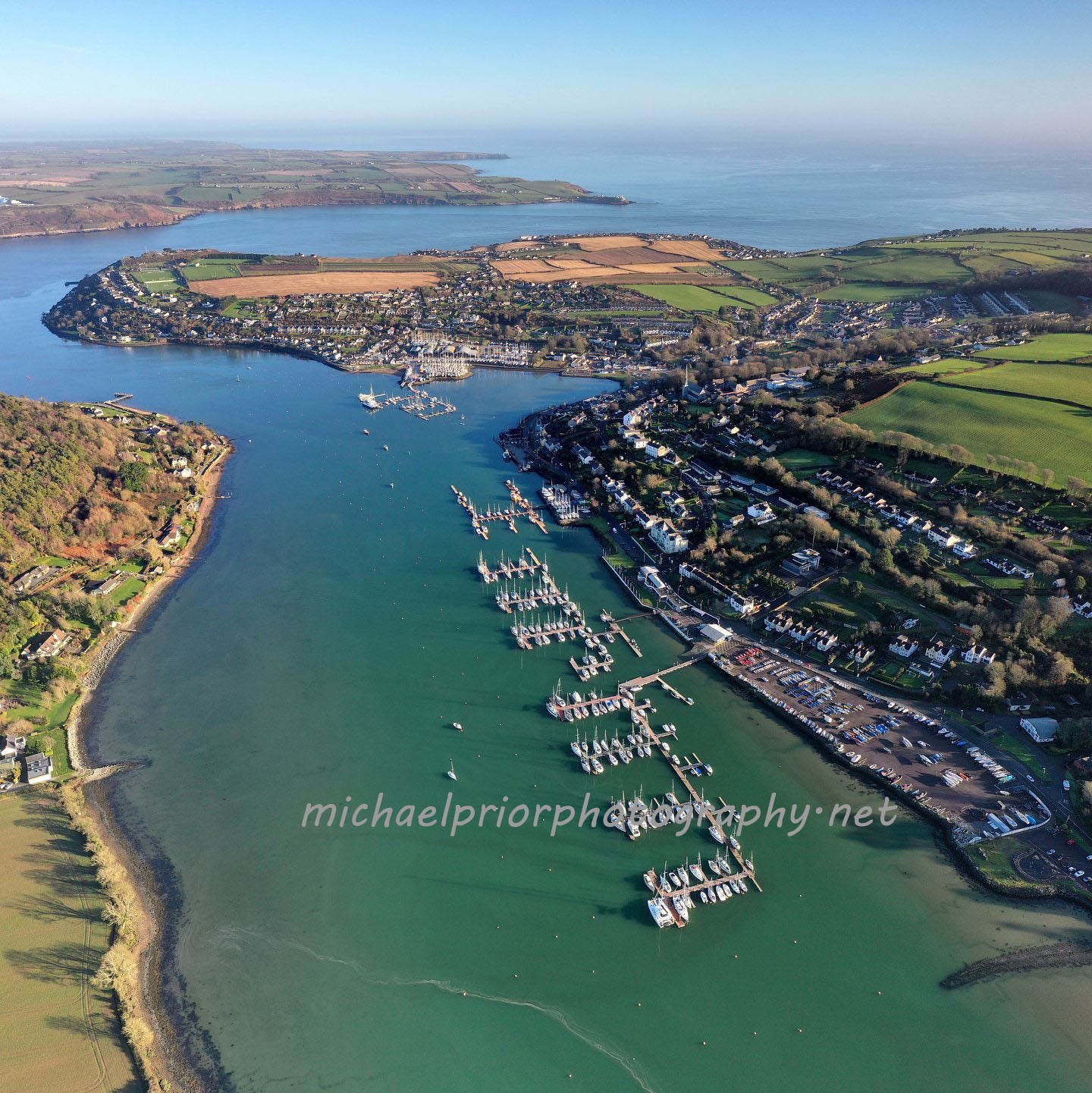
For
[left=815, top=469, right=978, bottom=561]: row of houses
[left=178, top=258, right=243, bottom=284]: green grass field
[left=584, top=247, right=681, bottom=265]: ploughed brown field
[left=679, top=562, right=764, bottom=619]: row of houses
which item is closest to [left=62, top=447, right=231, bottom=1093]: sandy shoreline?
[left=679, top=562, right=764, bottom=619]: row of houses

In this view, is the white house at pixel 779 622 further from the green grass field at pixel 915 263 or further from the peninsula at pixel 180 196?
the peninsula at pixel 180 196

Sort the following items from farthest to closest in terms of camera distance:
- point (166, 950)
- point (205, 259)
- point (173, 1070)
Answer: point (205, 259)
point (166, 950)
point (173, 1070)

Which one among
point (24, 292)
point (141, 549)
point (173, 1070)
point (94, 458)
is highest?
point (24, 292)

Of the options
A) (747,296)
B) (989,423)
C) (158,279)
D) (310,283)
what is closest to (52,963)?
(989,423)

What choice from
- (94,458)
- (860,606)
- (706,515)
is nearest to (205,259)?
(94,458)

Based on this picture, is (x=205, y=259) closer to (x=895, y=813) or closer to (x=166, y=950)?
(x=166, y=950)

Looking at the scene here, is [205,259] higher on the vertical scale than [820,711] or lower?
higher

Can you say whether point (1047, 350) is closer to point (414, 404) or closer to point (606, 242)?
point (414, 404)
